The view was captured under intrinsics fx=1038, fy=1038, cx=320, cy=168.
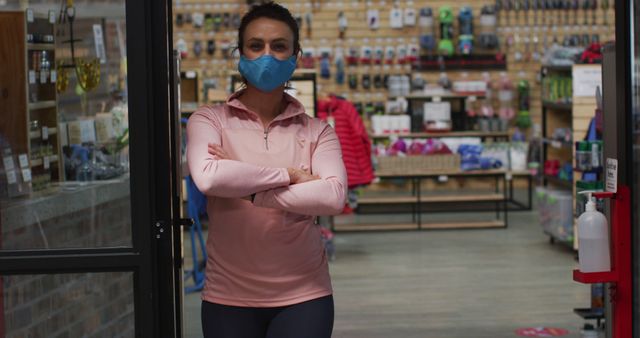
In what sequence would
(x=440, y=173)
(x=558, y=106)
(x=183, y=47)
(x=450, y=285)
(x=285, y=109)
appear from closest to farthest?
1. (x=285, y=109)
2. (x=450, y=285)
3. (x=558, y=106)
4. (x=440, y=173)
5. (x=183, y=47)

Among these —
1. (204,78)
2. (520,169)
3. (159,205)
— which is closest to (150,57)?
(159,205)

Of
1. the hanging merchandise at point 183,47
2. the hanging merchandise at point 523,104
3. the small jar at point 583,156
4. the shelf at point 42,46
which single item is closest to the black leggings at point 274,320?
the shelf at point 42,46

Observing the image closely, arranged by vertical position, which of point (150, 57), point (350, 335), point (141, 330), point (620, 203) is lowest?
point (350, 335)

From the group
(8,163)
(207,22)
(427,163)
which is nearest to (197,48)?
(207,22)

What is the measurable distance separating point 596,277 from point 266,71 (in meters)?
1.29

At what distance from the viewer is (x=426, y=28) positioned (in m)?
14.7

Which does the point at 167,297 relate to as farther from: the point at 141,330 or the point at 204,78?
the point at 204,78

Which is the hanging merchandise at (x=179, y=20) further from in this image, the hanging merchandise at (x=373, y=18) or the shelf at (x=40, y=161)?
the shelf at (x=40, y=161)

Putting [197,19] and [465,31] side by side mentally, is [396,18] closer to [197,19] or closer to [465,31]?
[465,31]

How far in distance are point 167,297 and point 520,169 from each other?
32.3ft

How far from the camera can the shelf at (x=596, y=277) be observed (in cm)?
335

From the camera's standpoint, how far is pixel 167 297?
313 cm

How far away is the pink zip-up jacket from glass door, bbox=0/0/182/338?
0.15 m

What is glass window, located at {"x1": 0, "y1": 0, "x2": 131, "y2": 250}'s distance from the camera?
10.5ft
